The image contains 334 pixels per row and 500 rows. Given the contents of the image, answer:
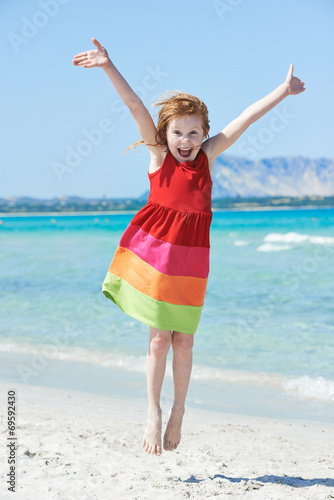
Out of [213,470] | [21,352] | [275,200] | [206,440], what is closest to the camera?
[213,470]

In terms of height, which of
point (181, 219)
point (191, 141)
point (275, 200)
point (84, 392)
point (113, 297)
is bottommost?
point (84, 392)

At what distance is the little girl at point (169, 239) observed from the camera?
2850mm

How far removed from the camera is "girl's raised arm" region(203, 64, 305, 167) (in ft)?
9.92

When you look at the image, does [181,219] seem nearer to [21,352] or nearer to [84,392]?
[84,392]

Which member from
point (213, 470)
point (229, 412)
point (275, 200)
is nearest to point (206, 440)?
point (213, 470)

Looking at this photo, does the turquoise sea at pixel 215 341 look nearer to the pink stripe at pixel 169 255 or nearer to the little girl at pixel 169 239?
the little girl at pixel 169 239

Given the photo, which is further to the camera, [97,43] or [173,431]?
[173,431]

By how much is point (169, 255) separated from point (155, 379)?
709 millimetres

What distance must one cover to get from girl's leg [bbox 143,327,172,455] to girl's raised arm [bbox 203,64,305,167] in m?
1.03

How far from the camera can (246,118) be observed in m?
3.02

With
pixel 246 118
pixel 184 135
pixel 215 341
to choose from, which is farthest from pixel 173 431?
pixel 215 341

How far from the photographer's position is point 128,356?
253 inches

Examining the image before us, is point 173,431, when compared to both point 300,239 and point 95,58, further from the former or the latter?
point 300,239

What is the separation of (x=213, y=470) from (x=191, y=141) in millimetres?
2017
